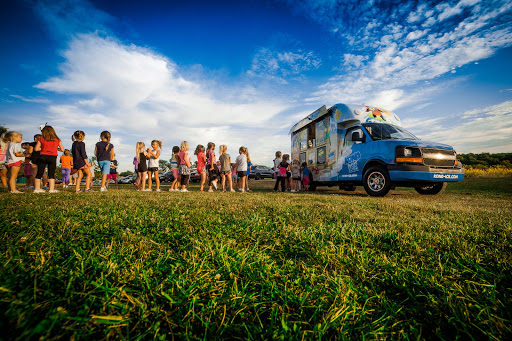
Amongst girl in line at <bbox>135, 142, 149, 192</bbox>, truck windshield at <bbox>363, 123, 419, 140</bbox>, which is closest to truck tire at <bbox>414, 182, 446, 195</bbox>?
truck windshield at <bbox>363, 123, 419, 140</bbox>

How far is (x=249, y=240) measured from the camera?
212cm

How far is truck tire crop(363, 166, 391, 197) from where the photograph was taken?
22.7ft

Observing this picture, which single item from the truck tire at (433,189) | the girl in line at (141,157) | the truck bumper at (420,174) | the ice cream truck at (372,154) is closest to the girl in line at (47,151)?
the girl in line at (141,157)

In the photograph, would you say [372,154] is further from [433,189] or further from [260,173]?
[260,173]

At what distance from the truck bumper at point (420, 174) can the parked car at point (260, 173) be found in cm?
2242

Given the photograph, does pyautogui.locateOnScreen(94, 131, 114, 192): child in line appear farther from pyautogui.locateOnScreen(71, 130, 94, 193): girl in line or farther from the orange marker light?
the orange marker light

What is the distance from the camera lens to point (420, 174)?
6.36m

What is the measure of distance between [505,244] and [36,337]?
11.4 feet

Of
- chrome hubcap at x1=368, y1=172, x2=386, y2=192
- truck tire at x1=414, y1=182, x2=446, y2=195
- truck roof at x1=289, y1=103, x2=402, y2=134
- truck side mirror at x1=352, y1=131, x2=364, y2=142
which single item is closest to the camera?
chrome hubcap at x1=368, y1=172, x2=386, y2=192

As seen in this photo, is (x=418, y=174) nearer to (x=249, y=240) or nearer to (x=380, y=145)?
(x=380, y=145)

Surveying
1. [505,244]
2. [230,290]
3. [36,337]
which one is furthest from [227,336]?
[505,244]

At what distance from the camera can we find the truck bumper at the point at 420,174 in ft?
20.8

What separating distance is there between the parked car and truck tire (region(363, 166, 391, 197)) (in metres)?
21.5

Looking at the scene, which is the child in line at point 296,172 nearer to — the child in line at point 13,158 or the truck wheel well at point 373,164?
the truck wheel well at point 373,164
